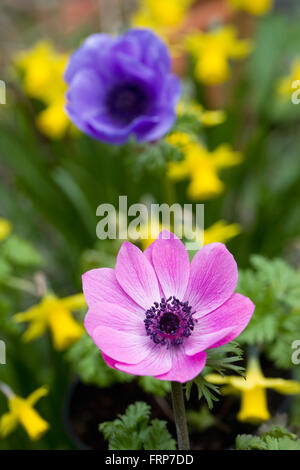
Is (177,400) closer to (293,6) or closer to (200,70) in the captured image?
(200,70)

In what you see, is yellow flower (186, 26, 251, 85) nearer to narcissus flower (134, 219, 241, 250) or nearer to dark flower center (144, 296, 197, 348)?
narcissus flower (134, 219, 241, 250)

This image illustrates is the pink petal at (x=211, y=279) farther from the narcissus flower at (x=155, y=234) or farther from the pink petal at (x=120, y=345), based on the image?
the narcissus flower at (x=155, y=234)

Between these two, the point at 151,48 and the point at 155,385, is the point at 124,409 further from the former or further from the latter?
the point at 151,48

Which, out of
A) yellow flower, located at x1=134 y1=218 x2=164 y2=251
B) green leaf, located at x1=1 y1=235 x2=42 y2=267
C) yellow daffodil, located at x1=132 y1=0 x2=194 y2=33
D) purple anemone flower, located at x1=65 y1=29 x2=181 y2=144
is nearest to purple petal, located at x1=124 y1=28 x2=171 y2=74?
purple anemone flower, located at x1=65 y1=29 x2=181 y2=144

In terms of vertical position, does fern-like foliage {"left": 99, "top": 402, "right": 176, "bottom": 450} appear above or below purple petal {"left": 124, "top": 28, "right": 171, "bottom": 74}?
below

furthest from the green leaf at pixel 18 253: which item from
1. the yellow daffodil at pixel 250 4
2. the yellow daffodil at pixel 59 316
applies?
the yellow daffodil at pixel 250 4
